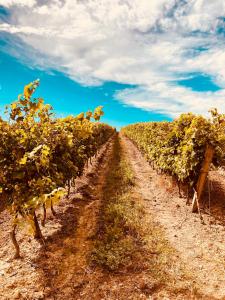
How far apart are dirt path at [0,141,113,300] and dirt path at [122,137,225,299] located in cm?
306

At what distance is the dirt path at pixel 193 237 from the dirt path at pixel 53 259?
120 inches

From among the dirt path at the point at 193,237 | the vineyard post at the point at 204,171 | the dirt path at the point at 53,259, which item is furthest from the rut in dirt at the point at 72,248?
the vineyard post at the point at 204,171

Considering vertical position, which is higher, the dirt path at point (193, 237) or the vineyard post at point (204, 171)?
the vineyard post at point (204, 171)

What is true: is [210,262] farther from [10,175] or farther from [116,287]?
[10,175]

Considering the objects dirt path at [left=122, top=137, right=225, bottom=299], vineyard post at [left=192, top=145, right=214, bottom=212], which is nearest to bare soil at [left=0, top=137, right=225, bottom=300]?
dirt path at [left=122, top=137, right=225, bottom=299]

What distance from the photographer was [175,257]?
27.8ft

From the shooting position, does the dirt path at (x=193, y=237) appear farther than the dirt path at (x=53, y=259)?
Yes

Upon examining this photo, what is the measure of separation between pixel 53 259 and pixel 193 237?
512cm

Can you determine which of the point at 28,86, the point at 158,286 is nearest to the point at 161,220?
the point at 158,286

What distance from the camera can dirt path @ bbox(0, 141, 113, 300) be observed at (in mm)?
6895

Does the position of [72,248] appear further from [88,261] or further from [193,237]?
[193,237]

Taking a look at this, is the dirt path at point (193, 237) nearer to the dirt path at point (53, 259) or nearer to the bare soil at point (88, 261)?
the bare soil at point (88, 261)

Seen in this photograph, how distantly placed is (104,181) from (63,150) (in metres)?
8.16

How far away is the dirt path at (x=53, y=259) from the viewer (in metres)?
6.89
